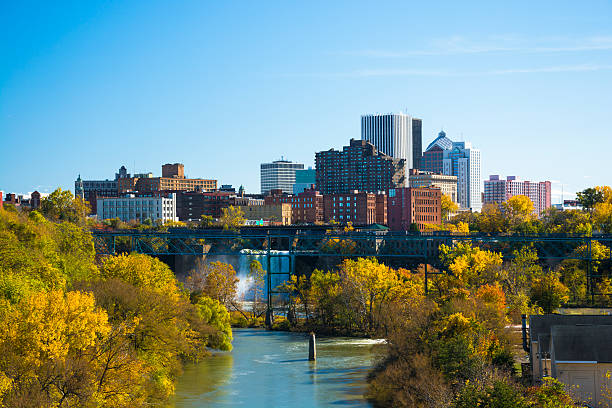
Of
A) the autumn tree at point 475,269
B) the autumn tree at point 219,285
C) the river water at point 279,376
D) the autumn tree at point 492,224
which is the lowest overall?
the river water at point 279,376

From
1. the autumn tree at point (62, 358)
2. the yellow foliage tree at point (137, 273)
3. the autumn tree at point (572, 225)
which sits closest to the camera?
the autumn tree at point (62, 358)

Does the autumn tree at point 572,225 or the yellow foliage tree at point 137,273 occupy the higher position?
the autumn tree at point 572,225

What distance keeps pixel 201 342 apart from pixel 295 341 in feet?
50.4

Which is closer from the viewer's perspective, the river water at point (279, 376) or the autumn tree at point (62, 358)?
the autumn tree at point (62, 358)

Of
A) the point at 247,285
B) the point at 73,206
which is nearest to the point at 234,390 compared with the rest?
the point at 247,285

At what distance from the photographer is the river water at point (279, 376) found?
53.5 meters

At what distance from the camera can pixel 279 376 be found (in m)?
61.3

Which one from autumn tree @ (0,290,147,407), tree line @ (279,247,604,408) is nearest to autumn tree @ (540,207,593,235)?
tree line @ (279,247,604,408)

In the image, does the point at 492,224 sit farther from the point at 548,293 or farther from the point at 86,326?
the point at 86,326

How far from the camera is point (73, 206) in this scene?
15175cm

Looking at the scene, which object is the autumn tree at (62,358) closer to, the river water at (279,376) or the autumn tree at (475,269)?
the river water at (279,376)

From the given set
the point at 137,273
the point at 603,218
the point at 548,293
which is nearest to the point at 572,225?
the point at 603,218

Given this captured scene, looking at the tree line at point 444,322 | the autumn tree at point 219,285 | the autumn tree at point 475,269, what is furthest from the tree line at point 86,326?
the autumn tree at point 475,269

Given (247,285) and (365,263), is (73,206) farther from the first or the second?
(365,263)
